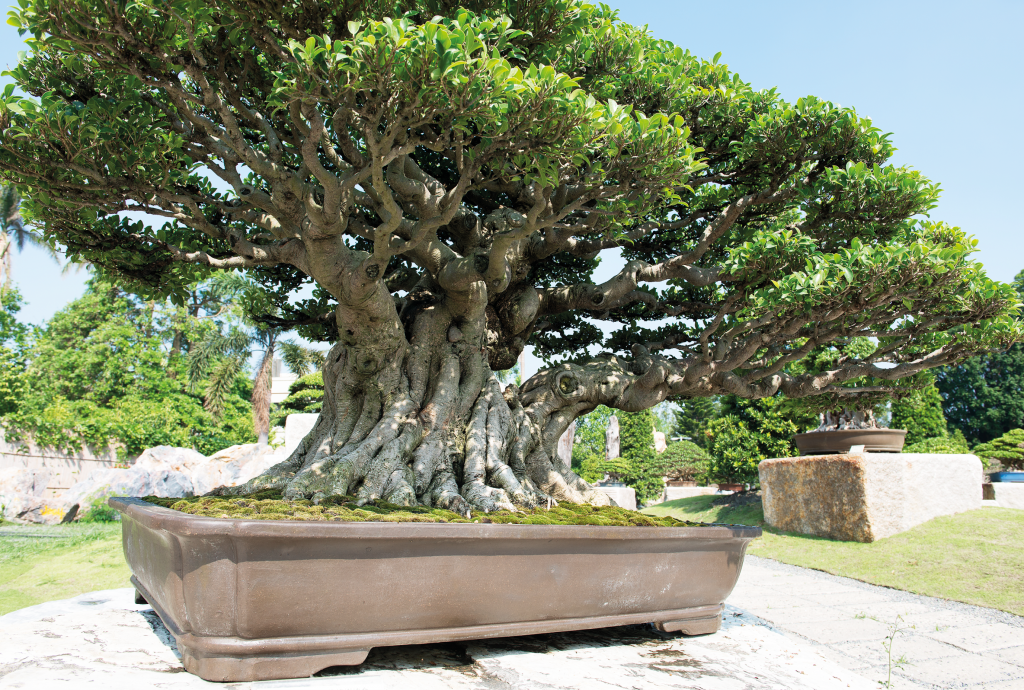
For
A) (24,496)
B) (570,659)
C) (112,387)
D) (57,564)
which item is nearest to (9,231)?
(112,387)

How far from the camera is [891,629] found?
4344 millimetres

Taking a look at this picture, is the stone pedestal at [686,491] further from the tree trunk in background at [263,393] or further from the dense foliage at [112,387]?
the dense foliage at [112,387]

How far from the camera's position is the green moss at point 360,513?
94.5 inches

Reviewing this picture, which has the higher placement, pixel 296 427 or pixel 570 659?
pixel 296 427

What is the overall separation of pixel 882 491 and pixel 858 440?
0.74m

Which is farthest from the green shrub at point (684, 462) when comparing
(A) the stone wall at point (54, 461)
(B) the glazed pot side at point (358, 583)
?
(B) the glazed pot side at point (358, 583)

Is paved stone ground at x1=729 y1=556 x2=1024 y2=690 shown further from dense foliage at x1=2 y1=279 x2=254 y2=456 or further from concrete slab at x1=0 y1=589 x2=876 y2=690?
dense foliage at x1=2 y1=279 x2=254 y2=456

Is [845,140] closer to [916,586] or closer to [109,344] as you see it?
[916,586]

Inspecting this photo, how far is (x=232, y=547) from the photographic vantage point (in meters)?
2.00

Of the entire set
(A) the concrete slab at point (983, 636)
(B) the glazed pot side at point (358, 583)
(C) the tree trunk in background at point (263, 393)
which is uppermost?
(C) the tree trunk in background at point (263, 393)

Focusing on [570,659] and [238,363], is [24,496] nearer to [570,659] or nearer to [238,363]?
[238,363]

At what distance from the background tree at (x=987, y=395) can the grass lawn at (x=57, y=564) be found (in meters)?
30.5

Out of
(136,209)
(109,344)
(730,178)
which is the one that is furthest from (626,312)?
(109,344)

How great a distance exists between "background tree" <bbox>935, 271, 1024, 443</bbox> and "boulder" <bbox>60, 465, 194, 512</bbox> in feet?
96.4
